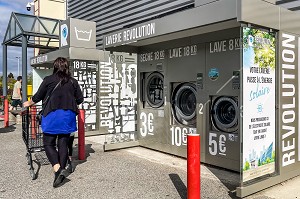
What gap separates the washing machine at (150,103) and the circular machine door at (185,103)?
1.22 ft

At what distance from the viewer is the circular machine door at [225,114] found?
16.5 feet

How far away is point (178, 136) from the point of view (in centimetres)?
614

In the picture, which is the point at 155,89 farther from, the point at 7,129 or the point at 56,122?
the point at 7,129

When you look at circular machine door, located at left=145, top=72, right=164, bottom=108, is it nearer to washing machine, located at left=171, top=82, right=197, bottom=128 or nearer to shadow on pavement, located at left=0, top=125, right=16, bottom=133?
washing machine, located at left=171, top=82, right=197, bottom=128

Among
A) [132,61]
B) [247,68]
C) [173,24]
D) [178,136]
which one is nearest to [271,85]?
[247,68]

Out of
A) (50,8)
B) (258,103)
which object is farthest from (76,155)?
(50,8)

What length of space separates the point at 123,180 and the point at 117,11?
992 centimetres

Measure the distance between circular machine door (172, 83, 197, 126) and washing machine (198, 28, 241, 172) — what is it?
35 centimetres

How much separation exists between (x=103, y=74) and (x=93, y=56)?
1.99 ft

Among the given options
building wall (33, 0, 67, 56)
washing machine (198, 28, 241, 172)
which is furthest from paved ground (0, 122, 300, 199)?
building wall (33, 0, 67, 56)

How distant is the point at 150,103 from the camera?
7031 mm

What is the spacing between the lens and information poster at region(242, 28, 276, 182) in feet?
12.7

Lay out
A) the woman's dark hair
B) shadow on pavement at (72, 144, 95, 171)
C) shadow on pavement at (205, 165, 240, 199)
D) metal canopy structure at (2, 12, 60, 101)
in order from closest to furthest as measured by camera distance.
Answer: shadow on pavement at (205, 165, 240, 199) → the woman's dark hair → shadow on pavement at (72, 144, 95, 171) → metal canopy structure at (2, 12, 60, 101)

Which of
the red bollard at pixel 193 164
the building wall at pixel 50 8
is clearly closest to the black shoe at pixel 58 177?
the red bollard at pixel 193 164
